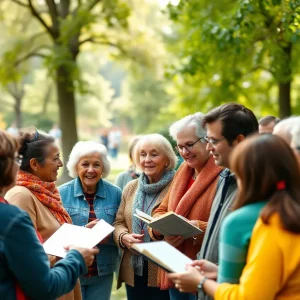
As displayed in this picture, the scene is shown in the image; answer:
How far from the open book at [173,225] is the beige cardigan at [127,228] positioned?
86 cm

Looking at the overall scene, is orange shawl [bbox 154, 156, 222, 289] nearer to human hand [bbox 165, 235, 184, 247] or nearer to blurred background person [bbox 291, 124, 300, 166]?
human hand [bbox 165, 235, 184, 247]

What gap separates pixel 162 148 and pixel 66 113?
46.0ft

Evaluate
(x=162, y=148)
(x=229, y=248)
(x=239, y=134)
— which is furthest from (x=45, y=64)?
(x=229, y=248)

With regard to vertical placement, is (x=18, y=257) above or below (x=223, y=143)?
below

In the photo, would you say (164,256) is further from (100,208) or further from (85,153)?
(85,153)

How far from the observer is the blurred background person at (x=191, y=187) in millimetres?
4520

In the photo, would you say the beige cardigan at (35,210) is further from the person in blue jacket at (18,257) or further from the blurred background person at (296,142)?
the blurred background person at (296,142)

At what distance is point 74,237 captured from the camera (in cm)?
381

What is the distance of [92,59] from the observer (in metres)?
54.1

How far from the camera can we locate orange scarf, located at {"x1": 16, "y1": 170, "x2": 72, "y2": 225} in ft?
14.7

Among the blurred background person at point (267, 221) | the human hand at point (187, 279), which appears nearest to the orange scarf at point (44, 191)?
the human hand at point (187, 279)

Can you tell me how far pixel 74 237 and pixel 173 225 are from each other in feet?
2.62

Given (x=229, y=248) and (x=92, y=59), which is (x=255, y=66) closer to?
(x=229, y=248)

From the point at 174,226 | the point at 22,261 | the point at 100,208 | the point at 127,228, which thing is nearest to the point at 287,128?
the point at 174,226
